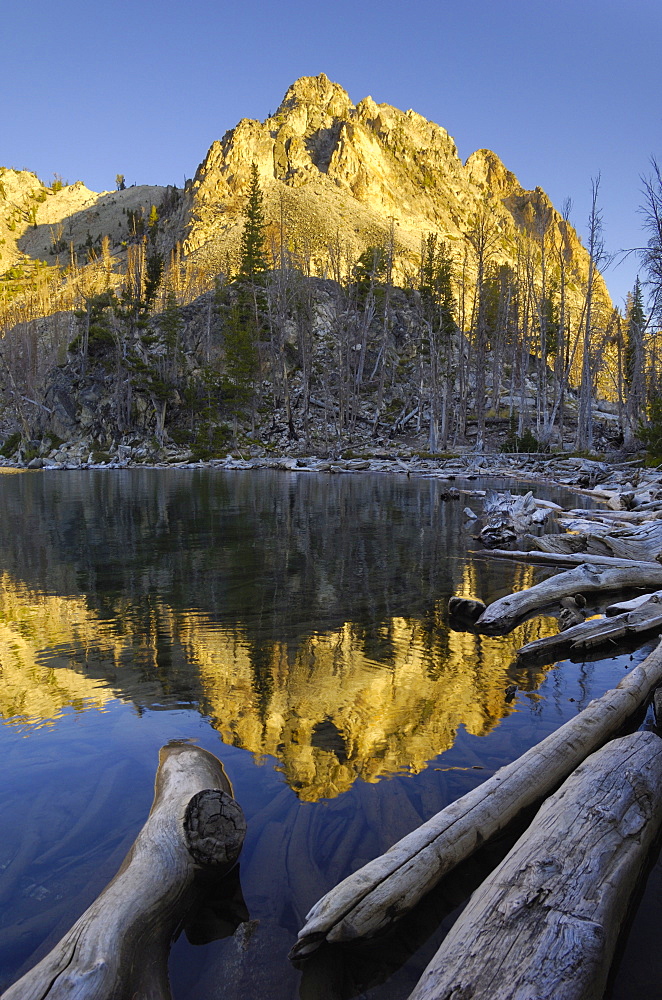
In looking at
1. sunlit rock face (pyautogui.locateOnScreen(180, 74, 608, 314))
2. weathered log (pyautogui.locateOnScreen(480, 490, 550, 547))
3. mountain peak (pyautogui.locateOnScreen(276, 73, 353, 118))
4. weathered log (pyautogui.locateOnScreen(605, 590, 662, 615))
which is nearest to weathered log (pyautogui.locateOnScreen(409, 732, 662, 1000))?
weathered log (pyautogui.locateOnScreen(605, 590, 662, 615))

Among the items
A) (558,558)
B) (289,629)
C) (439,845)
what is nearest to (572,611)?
(558,558)

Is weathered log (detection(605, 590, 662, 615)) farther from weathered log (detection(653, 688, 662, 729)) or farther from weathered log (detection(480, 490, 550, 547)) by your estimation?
weathered log (detection(480, 490, 550, 547))

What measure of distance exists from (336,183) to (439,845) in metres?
105

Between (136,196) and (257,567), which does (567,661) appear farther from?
(136,196)

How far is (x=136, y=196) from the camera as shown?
13238 centimetres

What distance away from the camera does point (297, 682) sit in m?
5.28

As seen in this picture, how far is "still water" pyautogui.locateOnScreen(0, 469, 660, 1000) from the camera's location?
2514 mm

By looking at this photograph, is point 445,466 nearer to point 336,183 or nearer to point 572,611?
point 572,611

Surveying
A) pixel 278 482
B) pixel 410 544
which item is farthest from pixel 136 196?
pixel 410 544

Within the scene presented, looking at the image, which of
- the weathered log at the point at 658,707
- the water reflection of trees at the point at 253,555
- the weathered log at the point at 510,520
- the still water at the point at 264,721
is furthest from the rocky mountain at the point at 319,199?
the weathered log at the point at 658,707

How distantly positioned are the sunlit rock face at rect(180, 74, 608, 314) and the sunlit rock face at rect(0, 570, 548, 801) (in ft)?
209

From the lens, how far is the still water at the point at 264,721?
8.25 feet

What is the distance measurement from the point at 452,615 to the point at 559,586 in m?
1.52

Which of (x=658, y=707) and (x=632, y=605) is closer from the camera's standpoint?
(x=658, y=707)
